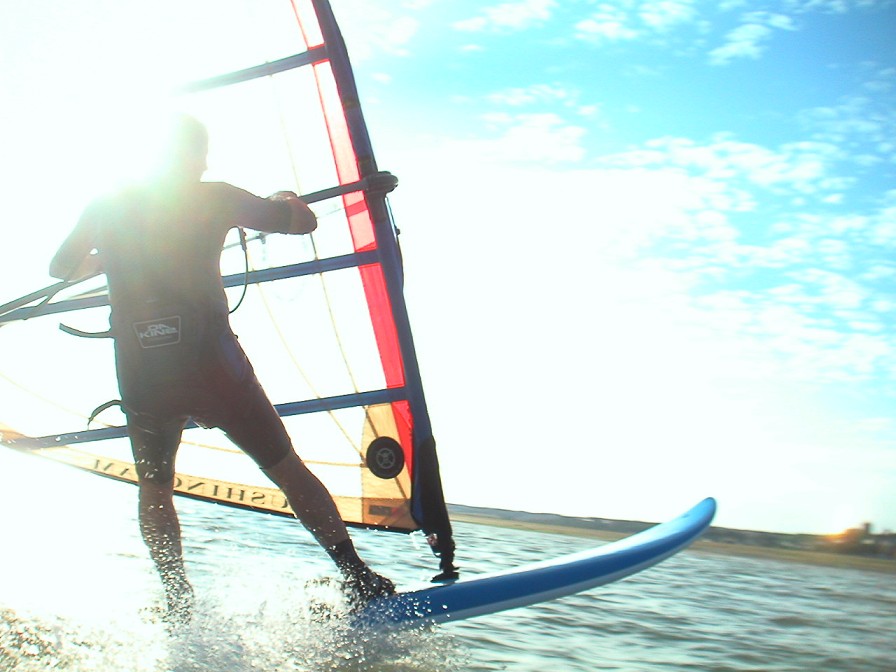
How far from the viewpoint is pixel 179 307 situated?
231 centimetres

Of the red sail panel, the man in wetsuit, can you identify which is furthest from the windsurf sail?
the man in wetsuit

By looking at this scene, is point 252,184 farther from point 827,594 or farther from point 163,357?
point 827,594

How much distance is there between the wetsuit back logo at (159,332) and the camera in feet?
7.56

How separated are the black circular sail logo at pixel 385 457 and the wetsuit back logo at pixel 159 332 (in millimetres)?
1157

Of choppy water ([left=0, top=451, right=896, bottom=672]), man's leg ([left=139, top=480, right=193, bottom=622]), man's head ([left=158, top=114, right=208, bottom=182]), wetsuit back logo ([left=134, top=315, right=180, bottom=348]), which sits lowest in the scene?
choppy water ([left=0, top=451, right=896, bottom=672])

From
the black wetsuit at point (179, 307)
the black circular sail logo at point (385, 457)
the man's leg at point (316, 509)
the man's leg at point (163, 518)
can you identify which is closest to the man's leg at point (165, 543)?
the man's leg at point (163, 518)

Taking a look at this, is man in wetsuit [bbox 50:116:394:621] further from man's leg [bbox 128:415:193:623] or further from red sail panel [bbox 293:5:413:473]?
red sail panel [bbox 293:5:413:473]

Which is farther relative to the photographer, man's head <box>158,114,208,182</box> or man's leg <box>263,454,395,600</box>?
man's leg <box>263,454,395,600</box>

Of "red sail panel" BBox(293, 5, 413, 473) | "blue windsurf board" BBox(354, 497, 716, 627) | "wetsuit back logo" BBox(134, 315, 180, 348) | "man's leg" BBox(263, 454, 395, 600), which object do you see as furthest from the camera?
"red sail panel" BBox(293, 5, 413, 473)

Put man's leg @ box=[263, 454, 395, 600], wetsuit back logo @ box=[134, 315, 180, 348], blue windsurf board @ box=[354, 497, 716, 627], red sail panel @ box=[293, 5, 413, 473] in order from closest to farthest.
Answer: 1. wetsuit back logo @ box=[134, 315, 180, 348]
2. man's leg @ box=[263, 454, 395, 600]
3. blue windsurf board @ box=[354, 497, 716, 627]
4. red sail panel @ box=[293, 5, 413, 473]

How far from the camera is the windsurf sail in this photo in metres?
3.18

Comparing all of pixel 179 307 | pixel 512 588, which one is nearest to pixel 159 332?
pixel 179 307

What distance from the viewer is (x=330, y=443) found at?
337 cm

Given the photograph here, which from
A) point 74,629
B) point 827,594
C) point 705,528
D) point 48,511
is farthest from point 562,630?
point 827,594
